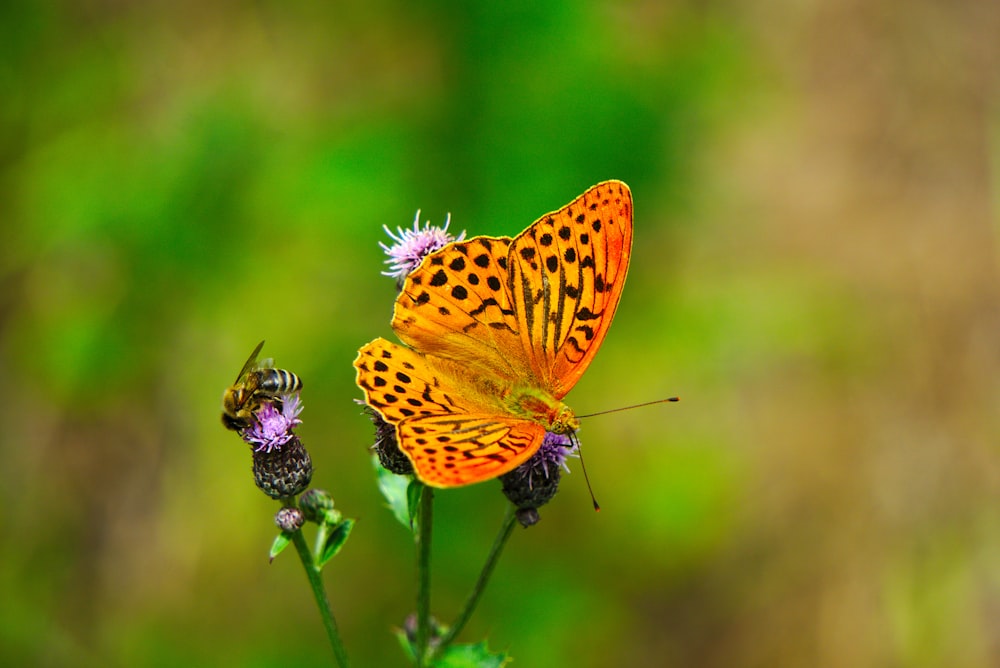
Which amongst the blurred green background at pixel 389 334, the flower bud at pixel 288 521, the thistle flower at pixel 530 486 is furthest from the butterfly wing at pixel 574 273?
the blurred green background at pixel 389 334

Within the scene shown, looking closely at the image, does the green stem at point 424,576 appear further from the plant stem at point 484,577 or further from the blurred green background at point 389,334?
the blurred green background at point 389,334

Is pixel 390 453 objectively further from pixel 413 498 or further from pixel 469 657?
pixel 469 657

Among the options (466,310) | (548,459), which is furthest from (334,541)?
(466,310)

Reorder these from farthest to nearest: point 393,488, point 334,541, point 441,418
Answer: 1. point 393,488
2. point 334,541
3. point 441,418

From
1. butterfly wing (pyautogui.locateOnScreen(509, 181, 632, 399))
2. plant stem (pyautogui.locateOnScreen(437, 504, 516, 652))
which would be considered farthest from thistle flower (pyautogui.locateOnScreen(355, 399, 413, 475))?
butterfly wing (pyautogui.locateOnScreen(509, 181, 632, 399))

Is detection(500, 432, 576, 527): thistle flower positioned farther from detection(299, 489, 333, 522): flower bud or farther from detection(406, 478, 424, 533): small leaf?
detection(299, 489, 333, 522): flower bud

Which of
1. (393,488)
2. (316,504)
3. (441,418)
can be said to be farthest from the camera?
(393,488)

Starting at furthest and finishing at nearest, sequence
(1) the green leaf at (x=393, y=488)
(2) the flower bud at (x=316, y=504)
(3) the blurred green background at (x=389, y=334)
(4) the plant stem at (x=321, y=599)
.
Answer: (3) the blurred green background at (x=389, y=334), (1) the green leaf at (x=393, y=488), (2) the flower bud at (x=316, y=504), (4) the plant stem at (x=321, y=599)
